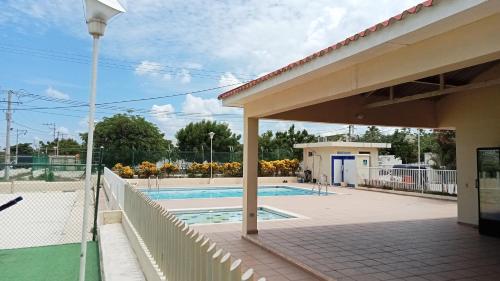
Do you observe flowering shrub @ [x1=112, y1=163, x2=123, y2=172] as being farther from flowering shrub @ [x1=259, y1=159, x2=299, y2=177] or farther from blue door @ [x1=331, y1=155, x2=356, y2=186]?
blue door @ [x1=331, y1=155, x2=356, y2=186]

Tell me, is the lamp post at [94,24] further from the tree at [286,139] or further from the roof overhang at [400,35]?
the tree at [286,139]

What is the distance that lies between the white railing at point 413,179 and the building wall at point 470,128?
7304mm

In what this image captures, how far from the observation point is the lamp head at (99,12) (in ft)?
12.9

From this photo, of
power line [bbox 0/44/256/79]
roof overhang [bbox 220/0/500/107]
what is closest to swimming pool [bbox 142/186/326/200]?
power line [bbox 0/44/256/79]

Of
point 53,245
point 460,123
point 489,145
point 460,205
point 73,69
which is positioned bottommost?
point 53,245

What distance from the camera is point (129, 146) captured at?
145 ft

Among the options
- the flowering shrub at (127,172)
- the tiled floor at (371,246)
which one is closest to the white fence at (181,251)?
the tiled floor at (371,246)

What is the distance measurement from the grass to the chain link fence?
731mm

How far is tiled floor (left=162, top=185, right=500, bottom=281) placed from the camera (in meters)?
6.13

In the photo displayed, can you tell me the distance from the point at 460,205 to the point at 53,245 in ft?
35.1

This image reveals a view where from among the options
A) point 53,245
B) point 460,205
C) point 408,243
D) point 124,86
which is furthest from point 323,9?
point 124,86

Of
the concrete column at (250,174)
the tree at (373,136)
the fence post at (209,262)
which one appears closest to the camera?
the fence post at (209,262)

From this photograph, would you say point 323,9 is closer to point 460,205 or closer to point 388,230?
point 388,230

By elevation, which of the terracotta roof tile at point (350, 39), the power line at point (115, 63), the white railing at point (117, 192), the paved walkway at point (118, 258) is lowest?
the paved walkway at point (118, 258)
